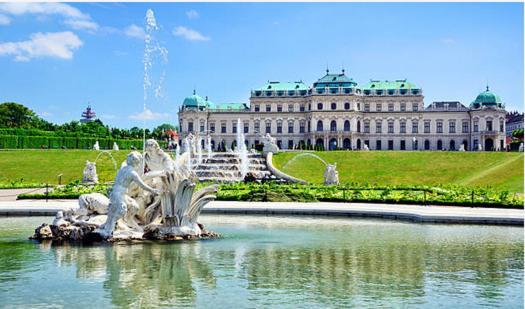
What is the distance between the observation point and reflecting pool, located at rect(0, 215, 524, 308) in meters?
9.70

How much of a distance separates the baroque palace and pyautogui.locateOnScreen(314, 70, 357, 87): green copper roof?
10 centimetres

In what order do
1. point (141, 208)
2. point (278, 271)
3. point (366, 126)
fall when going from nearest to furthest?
point (278, 271) < point (141, 208) < point (366, 126)

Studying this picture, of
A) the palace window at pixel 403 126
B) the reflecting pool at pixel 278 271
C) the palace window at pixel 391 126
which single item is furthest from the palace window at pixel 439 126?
the reflecting pool at pixel 278 271

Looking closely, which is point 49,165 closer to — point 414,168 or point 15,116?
point 414,168

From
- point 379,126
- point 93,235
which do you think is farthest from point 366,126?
point 93,235

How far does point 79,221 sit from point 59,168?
1350 inches

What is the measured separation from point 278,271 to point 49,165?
1600 inches

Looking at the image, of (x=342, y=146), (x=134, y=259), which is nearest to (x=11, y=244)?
(x=134, y=259)

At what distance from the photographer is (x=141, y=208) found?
15539mm

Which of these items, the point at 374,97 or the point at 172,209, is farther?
the point at 374,97

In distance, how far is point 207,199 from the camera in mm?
15984

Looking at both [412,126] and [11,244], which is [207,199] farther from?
[412,126]

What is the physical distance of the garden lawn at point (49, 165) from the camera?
44312 mm

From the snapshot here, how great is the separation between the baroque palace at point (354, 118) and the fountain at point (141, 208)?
8096 cm
